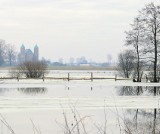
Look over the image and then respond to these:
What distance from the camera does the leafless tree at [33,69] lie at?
57375 millimetres

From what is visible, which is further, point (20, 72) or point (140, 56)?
point (20, 72)

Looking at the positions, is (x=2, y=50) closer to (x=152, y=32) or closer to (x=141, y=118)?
(x=152, y=32)

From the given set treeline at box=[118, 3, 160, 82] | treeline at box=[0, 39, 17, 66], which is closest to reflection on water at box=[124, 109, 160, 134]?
treeline at box=[118, 3, 160, 82]

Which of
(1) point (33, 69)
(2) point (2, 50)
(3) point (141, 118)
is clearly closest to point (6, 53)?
(2) point (2, 50)

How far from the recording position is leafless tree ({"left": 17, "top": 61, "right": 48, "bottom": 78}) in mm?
57375

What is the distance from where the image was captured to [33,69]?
57750mm

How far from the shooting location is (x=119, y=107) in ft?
60.2

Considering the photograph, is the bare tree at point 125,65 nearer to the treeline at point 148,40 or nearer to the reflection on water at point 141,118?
the treeline at point 148,40

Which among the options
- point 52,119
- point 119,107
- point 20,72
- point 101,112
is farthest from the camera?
point 20,72

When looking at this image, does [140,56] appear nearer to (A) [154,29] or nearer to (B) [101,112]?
(A) [154,29]

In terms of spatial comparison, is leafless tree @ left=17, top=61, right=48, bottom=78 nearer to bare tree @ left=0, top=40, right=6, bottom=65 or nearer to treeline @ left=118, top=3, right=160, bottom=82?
treeline @ left=118, top=3, right=160, bottom=82

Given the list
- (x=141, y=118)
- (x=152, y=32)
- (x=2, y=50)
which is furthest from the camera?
(x=2, y=50)

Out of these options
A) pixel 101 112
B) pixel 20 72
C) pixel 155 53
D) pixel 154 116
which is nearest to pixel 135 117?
pixel 154 116

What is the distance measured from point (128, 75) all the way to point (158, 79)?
37.1ft
